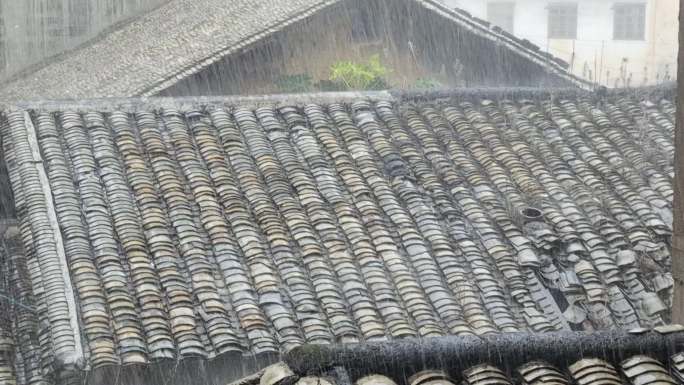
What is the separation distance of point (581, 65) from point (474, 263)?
28.7 meters

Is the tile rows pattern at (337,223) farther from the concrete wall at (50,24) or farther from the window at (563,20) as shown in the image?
the window at (563,20)

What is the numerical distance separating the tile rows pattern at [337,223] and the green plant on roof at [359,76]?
310 inches

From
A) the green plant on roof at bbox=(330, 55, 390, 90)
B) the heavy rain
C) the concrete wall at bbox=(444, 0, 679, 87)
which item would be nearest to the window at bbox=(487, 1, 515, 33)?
the concrete wall at bbox=(444, 0, 679, 87)

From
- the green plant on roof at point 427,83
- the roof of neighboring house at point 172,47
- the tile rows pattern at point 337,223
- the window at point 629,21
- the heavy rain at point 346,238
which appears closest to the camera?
the heavy rain at point 346,238

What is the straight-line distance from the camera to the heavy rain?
287 inches

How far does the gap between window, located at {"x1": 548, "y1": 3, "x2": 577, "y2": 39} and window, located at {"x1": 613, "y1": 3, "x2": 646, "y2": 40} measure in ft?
4.93

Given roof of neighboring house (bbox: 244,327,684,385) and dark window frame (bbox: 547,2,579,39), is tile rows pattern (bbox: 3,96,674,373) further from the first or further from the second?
dark window frame (bbox: 547,2,579,39)

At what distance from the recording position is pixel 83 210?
9.73 meters

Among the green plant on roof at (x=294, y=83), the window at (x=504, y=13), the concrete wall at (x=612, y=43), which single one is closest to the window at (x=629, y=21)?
the concrete wall at (x=612, y=43)

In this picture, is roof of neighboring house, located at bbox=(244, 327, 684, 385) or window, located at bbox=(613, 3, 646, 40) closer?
roof of neighboring house, located at bbox=(244, 327, 684, 385)

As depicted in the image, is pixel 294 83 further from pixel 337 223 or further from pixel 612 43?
pixel 612 43

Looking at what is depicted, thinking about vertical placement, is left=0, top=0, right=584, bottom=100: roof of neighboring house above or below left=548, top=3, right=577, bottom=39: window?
above

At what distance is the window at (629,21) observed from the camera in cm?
3659

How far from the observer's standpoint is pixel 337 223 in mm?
9891
